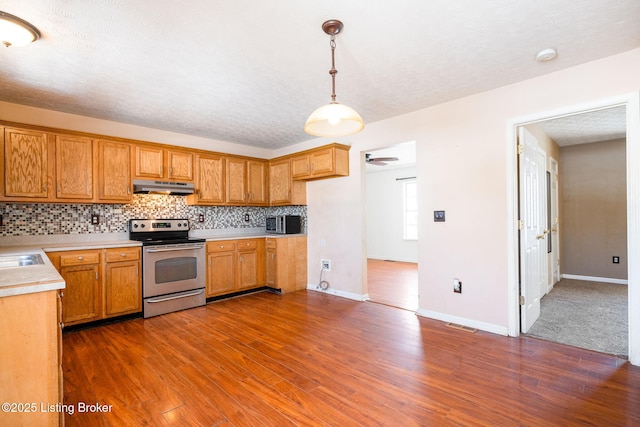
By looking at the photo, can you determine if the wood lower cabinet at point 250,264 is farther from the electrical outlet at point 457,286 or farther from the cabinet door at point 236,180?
the electrical outlet at point 457,286

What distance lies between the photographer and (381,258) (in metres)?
8.58

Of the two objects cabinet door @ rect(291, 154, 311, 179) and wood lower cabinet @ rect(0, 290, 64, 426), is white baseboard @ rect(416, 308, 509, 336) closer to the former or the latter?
cabinet door @ rect(291, 154, 311, 179)

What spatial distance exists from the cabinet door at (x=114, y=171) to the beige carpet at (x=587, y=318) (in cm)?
493

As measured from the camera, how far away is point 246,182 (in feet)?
16.8

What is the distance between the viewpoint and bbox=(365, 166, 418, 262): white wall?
8102mm

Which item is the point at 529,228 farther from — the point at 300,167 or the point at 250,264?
the point at 250,264

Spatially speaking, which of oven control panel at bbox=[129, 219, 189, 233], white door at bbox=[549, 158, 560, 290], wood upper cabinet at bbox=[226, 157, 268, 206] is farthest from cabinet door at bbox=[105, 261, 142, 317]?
white door at bbox=[549, 158, 560, 290]

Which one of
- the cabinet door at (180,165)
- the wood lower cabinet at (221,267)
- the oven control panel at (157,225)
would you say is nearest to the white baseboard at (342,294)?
the wood lower cabinet at (221,267)

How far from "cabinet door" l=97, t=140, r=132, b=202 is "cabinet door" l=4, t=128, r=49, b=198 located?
0.50 metres

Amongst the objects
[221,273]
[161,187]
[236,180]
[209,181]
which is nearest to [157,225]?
[161,187]

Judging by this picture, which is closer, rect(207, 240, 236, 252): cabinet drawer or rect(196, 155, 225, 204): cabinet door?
rect(207, 240, 236, 252): cabinet drawer

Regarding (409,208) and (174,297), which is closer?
(174,297)

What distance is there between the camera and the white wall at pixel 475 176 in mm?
2693

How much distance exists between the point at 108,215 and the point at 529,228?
199 inches
